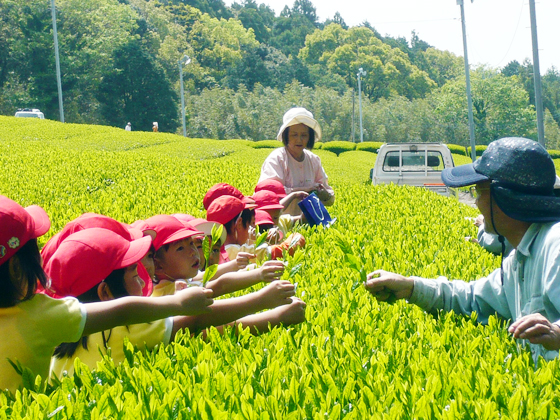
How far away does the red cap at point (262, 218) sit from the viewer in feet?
16.6

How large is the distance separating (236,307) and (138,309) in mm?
527

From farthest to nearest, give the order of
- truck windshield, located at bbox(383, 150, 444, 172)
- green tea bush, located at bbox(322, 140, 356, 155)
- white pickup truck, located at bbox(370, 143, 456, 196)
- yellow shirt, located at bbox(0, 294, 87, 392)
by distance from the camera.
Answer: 1. green tea bush, located at bbox(322, 140, 356, 155)
2. truck windshield, located at bbox(383, 150, 444, 172)
3. white pickup truck, located at bbox(370, 143, 456, 196)
4. yellow shirt, located at bbox(0, 294, 87, 392)

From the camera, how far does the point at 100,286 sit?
2609 millimetres

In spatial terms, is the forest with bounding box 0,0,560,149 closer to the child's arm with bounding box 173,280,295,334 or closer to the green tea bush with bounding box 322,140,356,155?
the green tea bush with bounding box 322,140,356,155

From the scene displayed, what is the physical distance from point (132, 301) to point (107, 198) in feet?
20.0

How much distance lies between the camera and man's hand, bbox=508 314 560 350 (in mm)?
1999

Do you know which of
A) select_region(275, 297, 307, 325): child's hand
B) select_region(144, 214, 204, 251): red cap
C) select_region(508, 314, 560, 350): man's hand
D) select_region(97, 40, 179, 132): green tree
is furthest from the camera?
select_region(97, 40, 179, 132): green tree

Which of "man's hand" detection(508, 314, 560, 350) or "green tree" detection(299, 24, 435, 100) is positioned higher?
"green tree" detection(299, 24, 435, 100)

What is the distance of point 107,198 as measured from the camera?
799 centimetres

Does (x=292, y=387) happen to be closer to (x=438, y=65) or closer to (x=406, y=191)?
(x=406, y=191)

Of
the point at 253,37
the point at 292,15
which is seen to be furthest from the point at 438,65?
the point at 253,37

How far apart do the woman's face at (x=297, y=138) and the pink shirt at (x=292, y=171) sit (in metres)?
0.08

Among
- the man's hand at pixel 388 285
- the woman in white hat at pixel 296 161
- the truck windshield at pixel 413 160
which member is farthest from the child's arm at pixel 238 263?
the truck windshield at pixel 413 160

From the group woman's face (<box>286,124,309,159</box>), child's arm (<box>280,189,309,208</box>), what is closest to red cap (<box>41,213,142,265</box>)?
Answer: child's arm (<box>280,189,309,208</box>)
